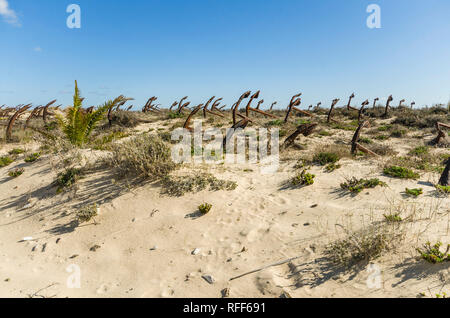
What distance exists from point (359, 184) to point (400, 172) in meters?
1.33

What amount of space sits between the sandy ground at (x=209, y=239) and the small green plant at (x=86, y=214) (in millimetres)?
142

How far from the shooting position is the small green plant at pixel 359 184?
5035 millimetres

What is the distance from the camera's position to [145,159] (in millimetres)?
5770

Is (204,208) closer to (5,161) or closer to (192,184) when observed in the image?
(192,184)

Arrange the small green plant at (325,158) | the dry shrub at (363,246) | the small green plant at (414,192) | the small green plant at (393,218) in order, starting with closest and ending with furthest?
the dry shrub at (363,246) < the small green plant at (393,218) < the small green plant at (414,192) < the small green plant at (325,158)

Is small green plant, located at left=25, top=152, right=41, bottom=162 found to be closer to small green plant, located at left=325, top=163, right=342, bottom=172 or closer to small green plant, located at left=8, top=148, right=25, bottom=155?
small green plant, located at left=8, top=148, right=25, bottom=155

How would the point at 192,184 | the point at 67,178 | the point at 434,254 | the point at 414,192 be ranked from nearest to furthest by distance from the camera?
the point at 434,254 < the point at 414,192 < the point at 192,184 < the point at 67,178

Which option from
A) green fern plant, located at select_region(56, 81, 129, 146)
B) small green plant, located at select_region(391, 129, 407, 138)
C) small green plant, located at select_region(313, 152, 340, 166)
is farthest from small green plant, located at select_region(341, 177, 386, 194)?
small green plant, located at select_region(391, 129, 407, 138)

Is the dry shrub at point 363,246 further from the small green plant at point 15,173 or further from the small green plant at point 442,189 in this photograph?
the small green plant at point 15,173

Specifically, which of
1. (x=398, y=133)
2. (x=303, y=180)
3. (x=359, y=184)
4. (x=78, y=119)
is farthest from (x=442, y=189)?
(x=78, y=119)

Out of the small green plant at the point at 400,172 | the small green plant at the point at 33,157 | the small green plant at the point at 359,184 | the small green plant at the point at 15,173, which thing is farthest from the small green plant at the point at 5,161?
the small green plant at the point at 400,172

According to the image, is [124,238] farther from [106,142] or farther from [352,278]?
[106,142]

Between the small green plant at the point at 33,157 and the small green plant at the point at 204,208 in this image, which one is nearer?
the small green plant at the point at 204,208
